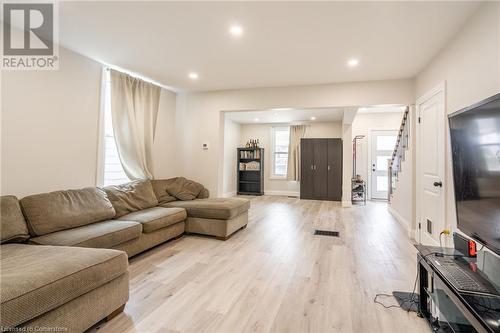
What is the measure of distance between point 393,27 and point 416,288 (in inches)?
98.0

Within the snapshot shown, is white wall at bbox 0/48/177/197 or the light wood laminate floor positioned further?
white wall at bbox 0/48/177/197

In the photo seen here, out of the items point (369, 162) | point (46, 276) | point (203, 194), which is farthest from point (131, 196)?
point (369, 162)

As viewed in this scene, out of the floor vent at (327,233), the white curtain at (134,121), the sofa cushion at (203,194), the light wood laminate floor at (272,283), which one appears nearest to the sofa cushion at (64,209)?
the light wood laminate floor at (272,283)

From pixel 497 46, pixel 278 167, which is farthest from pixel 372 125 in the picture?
pixel 497 46

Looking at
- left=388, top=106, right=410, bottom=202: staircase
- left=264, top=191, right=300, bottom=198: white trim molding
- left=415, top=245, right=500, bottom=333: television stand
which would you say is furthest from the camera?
left=264, top=191, right=300, bottom=198: white trim molding

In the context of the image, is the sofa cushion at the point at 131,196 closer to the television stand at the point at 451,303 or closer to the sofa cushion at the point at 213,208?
the sofa cushion at the point at 213,208

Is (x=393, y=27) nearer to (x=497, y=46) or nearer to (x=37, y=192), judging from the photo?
(x=497, y=46)

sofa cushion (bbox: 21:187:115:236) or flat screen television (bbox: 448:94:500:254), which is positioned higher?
flat screen television (bbox: 448:94:500:254)

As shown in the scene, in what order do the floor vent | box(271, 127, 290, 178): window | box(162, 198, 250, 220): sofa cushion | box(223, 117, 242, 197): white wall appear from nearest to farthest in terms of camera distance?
box(162, 198, 250, 220): sofa cushion
the floor vent
box(223, 117, 242, 197): white wall
box(271, 127, 290, 178): window

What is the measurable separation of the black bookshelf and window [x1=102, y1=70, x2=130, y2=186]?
15.5 ft

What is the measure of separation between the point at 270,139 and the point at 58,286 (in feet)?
23.7

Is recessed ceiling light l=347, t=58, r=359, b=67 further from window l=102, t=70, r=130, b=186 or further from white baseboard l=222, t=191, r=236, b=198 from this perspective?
white baseboard l=222, t=191, r=236, b=198

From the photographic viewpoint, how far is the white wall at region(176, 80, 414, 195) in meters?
3.87

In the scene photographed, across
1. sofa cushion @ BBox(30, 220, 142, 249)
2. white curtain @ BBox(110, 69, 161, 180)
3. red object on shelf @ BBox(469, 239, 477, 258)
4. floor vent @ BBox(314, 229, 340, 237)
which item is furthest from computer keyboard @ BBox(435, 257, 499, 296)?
white curtain @ BBox(110, 69, 161, 180)
